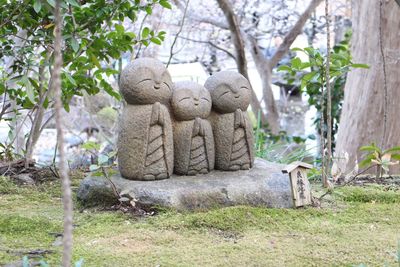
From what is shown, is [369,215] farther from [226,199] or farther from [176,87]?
[176,87]

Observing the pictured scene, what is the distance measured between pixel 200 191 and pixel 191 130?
15.8 inches

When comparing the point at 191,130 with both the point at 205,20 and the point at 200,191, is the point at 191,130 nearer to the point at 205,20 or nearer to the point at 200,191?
the point at 200,191

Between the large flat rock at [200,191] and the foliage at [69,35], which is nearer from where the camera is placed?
the large flat rock at [200,191]

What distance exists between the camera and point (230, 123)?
3152 mm

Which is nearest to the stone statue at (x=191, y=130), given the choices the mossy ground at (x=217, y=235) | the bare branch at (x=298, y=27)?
the mossy ground at (x=217, y=235)

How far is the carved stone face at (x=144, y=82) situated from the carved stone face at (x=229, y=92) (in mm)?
351

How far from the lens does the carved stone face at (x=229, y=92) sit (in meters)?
3.13

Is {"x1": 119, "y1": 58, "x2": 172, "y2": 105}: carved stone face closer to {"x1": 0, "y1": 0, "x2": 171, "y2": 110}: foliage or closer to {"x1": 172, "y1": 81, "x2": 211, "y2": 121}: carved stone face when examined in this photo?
{"x1": 172, "y1": 81, "x2": 211, "y2": 121}: carved stone face

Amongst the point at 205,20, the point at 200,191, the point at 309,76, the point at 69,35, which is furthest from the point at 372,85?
the point at 205,20

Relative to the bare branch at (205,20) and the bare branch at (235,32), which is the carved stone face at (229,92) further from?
the bare branch at (205,20)

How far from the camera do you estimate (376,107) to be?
16.7 ft

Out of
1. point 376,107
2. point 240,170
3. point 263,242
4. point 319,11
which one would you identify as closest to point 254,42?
point 376,107

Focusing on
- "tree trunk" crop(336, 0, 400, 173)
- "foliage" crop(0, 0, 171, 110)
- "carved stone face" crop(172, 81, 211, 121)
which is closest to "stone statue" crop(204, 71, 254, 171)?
"carved stone face" crop(172, 81, 211, 121)

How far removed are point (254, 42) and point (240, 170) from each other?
544 cm
